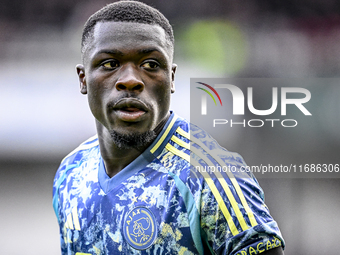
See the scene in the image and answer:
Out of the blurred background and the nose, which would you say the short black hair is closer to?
the nose

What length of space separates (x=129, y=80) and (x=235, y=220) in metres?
0.67

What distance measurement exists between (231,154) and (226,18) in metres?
4.01

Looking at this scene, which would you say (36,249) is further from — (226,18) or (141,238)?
(226,18)

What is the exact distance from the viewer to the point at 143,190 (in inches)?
59.2

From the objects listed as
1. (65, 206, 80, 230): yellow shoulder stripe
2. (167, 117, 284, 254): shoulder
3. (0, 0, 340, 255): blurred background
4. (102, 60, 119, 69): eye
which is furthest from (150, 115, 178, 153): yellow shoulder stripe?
(0, 0, 340, 255): blurred background

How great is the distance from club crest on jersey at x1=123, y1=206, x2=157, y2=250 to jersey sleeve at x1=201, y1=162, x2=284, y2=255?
8.5 inches

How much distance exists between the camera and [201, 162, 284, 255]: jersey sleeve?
125 centimetres

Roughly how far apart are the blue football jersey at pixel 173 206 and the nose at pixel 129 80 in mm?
283

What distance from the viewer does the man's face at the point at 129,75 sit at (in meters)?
1.42

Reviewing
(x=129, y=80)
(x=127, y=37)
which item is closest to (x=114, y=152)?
(x=129, y=80)

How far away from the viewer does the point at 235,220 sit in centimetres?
128

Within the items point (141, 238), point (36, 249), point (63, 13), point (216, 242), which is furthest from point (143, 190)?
point (63, 13)

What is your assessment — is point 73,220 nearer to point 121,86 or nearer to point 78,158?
point 78,158

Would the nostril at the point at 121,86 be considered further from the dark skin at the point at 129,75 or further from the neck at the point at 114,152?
the neck at the point at 114,152
